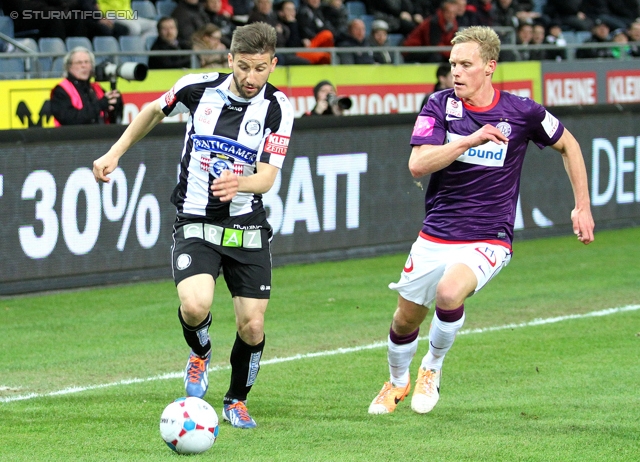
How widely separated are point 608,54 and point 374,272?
10884mm

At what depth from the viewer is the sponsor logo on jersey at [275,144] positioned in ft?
19.7

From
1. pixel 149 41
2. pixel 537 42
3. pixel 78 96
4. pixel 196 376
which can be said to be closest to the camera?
pixel 196 376

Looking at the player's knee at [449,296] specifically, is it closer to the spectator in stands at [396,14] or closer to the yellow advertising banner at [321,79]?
the yellow advertising banner at [321,79]

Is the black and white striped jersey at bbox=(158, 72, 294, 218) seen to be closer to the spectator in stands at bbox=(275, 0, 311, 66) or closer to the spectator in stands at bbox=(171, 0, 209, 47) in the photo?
the spectator in stands at bbox=(171, 0, 209, 47)

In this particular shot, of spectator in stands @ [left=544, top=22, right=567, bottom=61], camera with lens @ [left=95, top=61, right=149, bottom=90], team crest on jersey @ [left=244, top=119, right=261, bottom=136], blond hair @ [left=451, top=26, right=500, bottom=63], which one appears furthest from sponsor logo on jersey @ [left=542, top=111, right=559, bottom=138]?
spectator in stands @ [left=544, top=22, right=567, bottom=61]

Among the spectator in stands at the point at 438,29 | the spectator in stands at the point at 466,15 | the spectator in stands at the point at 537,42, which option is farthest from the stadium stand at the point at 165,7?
the spectator in stands at the point at 537,42

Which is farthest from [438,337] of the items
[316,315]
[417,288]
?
[316,315]

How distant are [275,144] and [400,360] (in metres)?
1.51

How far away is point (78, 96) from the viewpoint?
11383 millimetres

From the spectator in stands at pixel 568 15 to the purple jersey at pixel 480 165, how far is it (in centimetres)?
1702

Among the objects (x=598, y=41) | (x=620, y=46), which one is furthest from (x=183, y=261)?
(x=598, y=41)

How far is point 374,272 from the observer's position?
11977mm

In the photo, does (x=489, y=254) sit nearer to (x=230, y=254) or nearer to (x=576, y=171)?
(x=576, y=171)

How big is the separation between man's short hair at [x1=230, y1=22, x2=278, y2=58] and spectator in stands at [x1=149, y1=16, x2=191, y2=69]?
814cm
